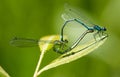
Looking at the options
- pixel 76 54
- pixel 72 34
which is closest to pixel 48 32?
pixel 72 34

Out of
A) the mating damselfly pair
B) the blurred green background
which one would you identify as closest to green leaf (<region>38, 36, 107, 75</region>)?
the mating damselfly pair

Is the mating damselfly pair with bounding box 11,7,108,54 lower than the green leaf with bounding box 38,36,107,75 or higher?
lower

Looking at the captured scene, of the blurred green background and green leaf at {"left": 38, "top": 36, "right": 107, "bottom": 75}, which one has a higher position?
green leaf at {"left": 38, "top": 36, "right": 107, "bottom": 75}

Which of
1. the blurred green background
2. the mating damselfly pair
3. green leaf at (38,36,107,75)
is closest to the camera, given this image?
green leaf at (38,36,107,75)

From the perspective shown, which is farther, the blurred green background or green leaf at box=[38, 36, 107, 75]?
the blurred green background

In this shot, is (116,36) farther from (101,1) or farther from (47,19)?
(47,19)

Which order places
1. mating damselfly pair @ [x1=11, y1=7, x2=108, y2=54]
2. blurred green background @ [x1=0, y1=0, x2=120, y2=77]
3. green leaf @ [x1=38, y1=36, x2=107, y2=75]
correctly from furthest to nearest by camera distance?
1. blurred green background @ [x1=0, y1=0, x2=120, y2=77]
2. mating damselfly pair @ [x1=11, y1=7, x2=108, y2=54]
3. green leaf @ [x1=38, y1=36, x2=107, y2=75]

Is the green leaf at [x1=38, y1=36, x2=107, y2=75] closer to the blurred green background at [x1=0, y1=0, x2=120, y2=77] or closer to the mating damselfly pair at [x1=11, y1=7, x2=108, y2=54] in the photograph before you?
the mating damselfly pair at [x1=11, y1=7, x2=108, y2=54]

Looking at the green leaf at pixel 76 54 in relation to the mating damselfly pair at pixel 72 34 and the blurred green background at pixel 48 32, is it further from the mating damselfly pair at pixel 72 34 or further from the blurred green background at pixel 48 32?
the blurred green background at pixel 48 32
